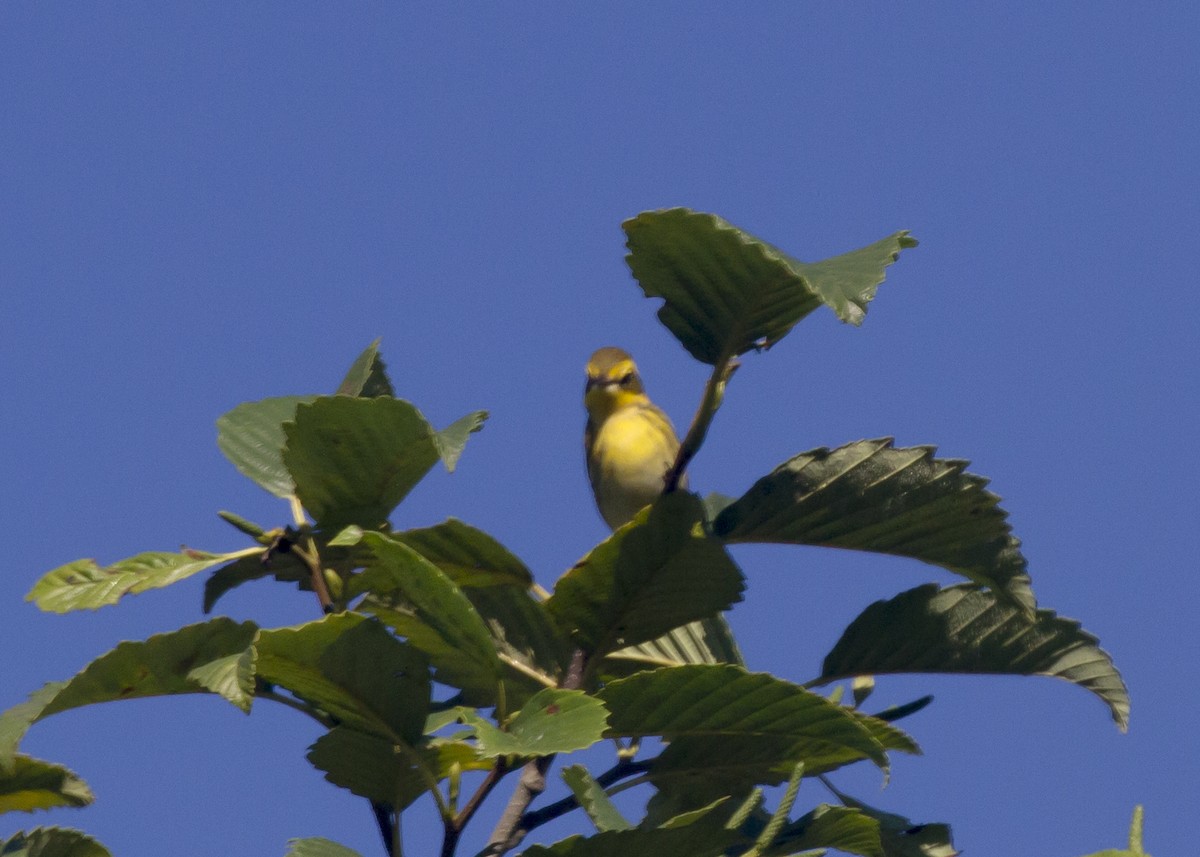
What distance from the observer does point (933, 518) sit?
2.53 metres

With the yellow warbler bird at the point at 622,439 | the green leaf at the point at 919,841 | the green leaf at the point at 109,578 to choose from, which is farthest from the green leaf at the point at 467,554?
the yellow warbler bird at the point at 622,439

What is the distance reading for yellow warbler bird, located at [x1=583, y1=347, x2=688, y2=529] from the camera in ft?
17.4

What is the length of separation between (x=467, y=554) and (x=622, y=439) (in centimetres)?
283

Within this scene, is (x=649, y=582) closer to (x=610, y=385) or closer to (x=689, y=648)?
(x=689, y=648)

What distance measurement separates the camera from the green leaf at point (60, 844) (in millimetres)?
2400

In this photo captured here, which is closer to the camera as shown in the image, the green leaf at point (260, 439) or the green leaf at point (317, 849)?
the green leaf at point (317, 849)

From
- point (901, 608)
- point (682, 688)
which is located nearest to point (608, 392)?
point (901, 608)

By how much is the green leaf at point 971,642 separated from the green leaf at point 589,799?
698mm

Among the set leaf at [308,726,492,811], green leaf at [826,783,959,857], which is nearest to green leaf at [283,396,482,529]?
leaf at [308,726,492,811]

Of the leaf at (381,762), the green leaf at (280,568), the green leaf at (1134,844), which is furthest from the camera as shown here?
the green leaf at (280,568)

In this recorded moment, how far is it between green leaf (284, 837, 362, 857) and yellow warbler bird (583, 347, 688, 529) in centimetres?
279

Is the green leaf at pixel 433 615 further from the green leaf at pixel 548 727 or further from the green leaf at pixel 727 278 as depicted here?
the green leaf at pixel 727 278

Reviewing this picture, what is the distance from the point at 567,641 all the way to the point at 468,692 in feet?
0.79

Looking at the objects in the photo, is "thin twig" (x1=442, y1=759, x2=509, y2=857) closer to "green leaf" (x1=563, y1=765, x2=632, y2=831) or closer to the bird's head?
"green leaf" (x1=563, y1=765, x2=632, y2=831)
